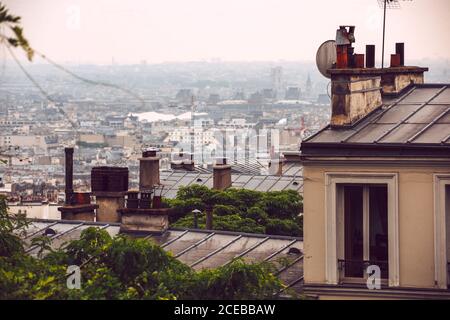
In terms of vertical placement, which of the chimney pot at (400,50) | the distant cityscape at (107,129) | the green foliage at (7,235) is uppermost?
the distant cityscape at (107,129)

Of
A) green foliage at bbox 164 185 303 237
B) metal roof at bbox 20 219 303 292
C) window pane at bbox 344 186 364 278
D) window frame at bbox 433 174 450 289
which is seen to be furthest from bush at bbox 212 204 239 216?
window frame at bbox 433 174 450 289

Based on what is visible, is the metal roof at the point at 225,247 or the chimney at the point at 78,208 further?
the chimney at the point at 78,208

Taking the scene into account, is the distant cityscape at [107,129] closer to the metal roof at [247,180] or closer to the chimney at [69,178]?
the metal roof at [247,180]

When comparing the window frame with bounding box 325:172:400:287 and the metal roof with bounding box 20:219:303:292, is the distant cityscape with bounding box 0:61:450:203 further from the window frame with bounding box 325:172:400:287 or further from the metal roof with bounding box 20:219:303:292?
the window frame with bounding box 325:172:400:287

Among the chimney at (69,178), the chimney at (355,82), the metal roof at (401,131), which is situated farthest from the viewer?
the chimney at (69,178)

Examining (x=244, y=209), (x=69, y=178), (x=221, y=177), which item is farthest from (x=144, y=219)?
(x=221, y=177)

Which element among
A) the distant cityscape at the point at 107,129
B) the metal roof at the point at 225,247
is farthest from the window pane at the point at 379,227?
the distant cityscape at the point at 107,129
